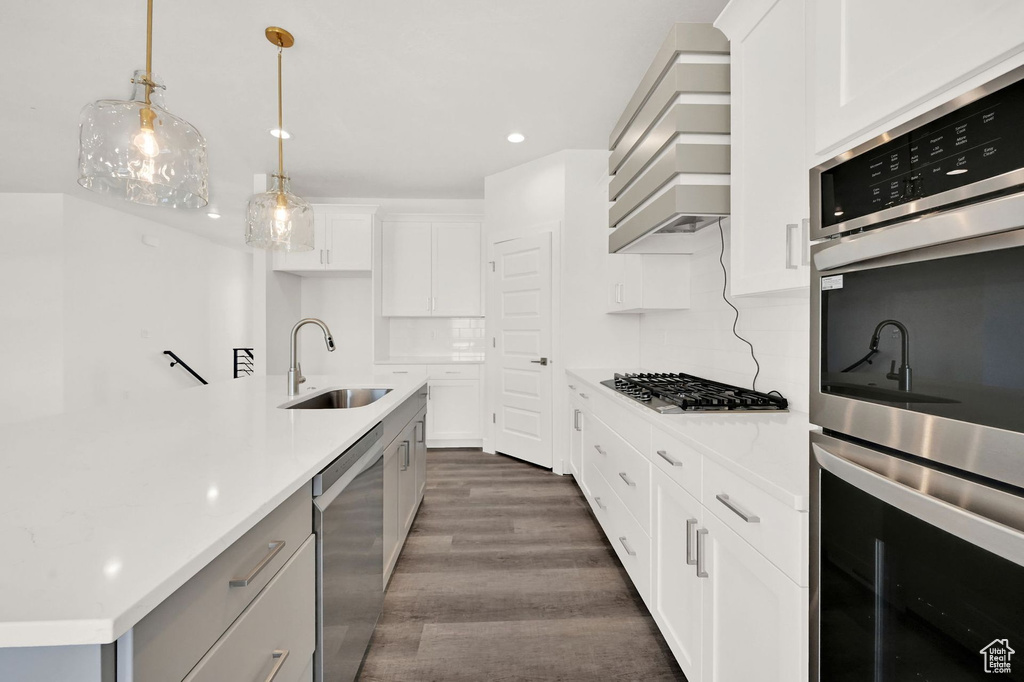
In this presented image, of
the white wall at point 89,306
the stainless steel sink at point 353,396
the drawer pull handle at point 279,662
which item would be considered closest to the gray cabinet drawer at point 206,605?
the drawer pull handle at point 279,662

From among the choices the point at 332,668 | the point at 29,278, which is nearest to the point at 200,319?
the point at 29,278

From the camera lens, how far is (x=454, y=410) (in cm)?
470

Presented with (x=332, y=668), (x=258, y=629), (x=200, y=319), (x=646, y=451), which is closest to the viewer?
(x=258, y=629)

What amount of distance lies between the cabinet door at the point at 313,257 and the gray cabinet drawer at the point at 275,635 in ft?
13.3

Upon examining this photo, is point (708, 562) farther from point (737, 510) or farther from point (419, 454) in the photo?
point (419, 454)

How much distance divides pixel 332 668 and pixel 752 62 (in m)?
2.27

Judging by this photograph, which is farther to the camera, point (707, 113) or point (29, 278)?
point (29, 278)

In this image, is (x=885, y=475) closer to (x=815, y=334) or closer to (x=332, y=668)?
(x=815, y=334)

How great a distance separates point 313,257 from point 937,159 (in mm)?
4829

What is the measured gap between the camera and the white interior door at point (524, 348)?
151 inches

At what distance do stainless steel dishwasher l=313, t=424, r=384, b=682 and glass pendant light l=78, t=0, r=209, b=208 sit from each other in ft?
4.00

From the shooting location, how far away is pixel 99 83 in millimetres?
2809

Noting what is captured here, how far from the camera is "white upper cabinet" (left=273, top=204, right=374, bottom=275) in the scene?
4629 millimetres

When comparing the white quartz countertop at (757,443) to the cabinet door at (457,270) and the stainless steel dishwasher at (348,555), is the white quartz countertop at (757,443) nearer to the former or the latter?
the stainless steel dishwasher at (348,555)
